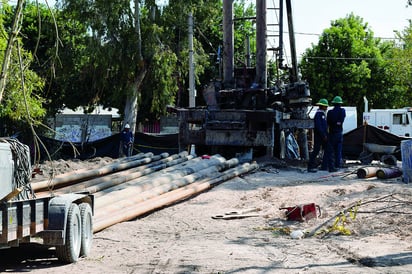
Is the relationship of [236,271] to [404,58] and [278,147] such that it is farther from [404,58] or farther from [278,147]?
[404,58]

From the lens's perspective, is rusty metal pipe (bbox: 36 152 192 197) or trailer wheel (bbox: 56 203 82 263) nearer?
trailer wheel (bbox: 56 203 82 263)

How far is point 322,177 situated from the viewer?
16.5 metres

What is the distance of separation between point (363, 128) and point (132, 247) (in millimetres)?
17616

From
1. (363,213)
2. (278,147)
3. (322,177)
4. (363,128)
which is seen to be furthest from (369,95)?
(363,213)

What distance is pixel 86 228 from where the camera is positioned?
8.42 metres

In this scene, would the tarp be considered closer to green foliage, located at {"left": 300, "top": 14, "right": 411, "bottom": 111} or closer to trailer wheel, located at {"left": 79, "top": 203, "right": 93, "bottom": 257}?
trailer wheel, located at {"left": 79, "top": 203, "right": 93, "bottom": 257}

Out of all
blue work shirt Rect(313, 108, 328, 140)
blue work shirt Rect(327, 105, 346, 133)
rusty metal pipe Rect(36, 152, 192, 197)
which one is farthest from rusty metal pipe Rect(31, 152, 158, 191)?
blue work shirt Rect(327, 105, 346, 133)

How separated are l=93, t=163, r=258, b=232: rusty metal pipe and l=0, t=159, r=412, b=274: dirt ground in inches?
5.2

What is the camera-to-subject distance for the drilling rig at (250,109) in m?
20.1

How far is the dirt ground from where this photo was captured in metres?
7.55

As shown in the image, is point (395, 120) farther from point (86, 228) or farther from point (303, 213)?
point (86, 228)

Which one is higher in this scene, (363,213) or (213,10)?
(213,10)

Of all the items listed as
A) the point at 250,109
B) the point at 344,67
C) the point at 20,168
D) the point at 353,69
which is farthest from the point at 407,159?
the point at 344,67

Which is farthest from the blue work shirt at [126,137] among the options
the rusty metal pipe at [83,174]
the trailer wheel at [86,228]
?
the trailer wheel at [86,228]
